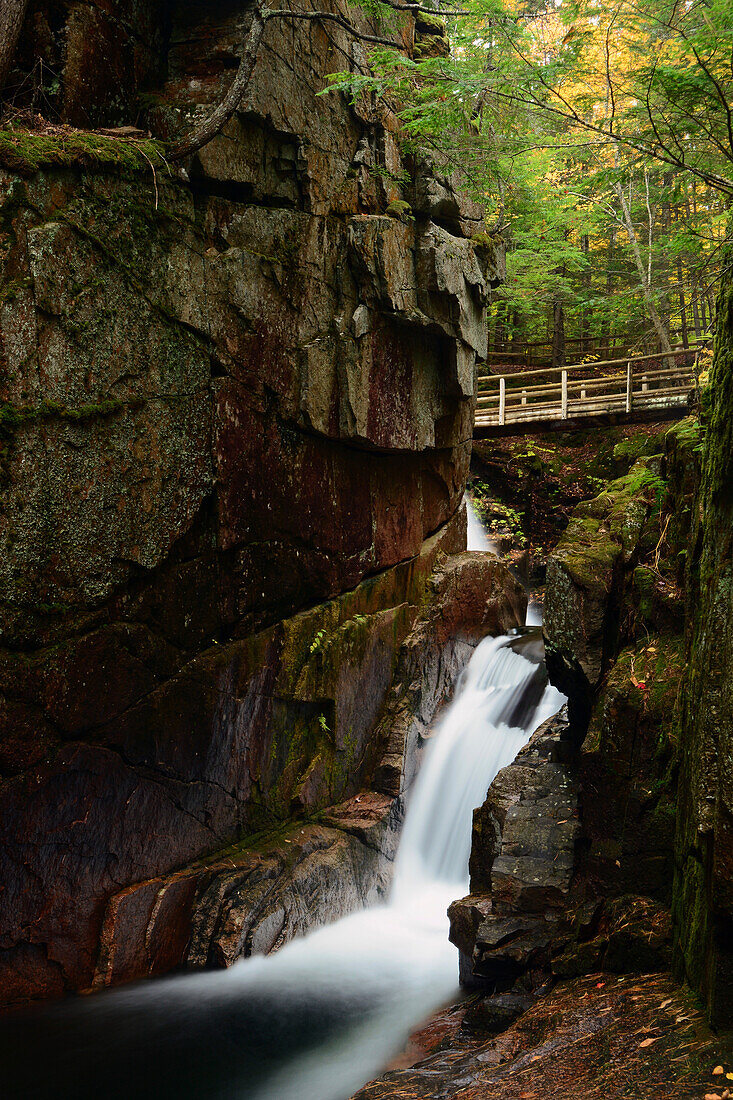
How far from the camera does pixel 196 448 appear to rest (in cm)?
757

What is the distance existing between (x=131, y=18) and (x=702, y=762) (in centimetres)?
849

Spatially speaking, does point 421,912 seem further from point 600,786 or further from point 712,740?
point 712,740

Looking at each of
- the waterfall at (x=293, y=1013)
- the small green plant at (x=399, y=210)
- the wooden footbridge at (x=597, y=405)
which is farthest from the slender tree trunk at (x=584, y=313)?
the waterfall at (x=293, y=1013)

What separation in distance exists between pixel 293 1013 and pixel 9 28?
29.1 feet

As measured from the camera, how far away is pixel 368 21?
9.65 meters

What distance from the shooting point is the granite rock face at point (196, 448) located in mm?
6426

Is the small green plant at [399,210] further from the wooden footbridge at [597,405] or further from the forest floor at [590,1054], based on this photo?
the forest floor at [590,1054]

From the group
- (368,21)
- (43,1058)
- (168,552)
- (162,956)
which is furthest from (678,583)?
(368,21)

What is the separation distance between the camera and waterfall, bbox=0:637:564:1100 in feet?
19.0

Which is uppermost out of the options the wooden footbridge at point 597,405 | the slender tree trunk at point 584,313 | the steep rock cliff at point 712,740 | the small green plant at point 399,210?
the slender tree trunk at point 584,313

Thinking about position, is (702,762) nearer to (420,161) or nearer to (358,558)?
(358,558)

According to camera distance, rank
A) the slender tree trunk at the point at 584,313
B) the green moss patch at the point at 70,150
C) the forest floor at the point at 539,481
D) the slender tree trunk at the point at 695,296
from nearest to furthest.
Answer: the slender tree trunk at the point at 695,296
the green moss patch at the point at 70,150
the forest floor at the point at 539,481
the slender tree trunk at the point at 584,313

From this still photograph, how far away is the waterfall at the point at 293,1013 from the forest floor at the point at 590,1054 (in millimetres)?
1132

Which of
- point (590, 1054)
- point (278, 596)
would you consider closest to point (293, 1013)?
point (590, 1054)
